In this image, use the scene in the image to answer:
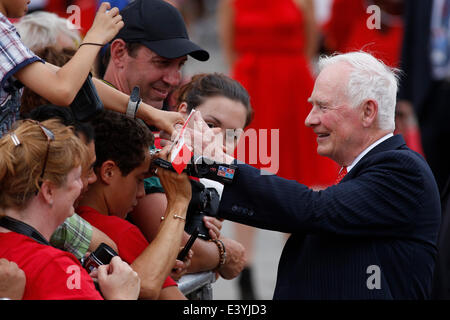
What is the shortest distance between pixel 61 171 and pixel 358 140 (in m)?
1.24

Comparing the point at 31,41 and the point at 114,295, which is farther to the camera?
the point at 31,41

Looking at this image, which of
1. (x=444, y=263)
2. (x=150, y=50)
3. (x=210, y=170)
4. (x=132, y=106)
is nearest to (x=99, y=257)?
(x=210, y=170)

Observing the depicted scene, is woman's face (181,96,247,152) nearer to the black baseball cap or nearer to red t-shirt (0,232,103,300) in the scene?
the black baseball cap

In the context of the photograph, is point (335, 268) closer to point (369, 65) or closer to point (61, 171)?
point (369, 65)

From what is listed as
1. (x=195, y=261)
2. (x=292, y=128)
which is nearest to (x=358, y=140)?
(x=195, y=261)

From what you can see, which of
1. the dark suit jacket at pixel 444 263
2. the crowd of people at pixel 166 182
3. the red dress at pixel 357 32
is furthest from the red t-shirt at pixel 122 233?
the red dress at pixel 357 32

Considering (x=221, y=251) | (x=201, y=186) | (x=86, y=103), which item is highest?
(x=86, y=103)

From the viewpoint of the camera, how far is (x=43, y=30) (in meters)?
4.99

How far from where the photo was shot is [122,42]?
4.04m

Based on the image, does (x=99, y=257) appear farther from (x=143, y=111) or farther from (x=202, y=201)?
(x=143, y=111)

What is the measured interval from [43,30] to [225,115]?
4.60 feet

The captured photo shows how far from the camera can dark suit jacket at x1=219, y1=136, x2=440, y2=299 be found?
128 inches

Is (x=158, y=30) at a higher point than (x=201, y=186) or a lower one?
higher
